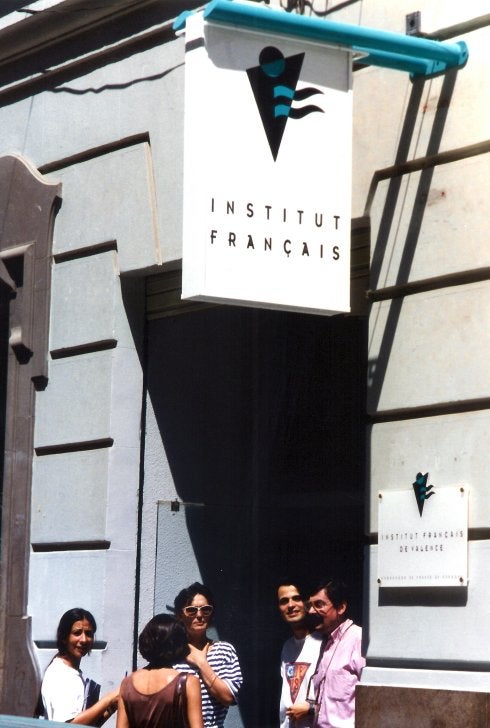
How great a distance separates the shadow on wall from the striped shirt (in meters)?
1.45

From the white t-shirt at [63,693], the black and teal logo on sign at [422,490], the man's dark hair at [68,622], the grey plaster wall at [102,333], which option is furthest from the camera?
the grey plaster wall at [102,333]

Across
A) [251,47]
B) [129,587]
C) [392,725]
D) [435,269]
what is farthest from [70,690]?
[251,47]

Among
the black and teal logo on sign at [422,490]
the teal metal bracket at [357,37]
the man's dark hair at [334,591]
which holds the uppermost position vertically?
the teal metal bracket at [357,37]

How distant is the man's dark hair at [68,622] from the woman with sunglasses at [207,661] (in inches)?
23.8

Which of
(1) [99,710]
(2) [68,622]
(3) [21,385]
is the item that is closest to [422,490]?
(1) [99,710]

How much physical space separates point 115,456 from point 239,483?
1.13 metres

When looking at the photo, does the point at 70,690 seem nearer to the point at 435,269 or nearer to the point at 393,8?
the point at 435,269

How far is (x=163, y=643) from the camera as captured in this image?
778 centimetres

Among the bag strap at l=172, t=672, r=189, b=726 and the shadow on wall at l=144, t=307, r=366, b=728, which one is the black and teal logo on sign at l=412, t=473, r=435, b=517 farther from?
the shadow on wall at l=144, t=307, r=366, b=728

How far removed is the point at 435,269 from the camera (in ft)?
26.3

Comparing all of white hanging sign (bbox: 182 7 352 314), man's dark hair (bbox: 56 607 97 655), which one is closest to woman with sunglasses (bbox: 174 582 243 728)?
man's dark hair (bbox: 56 607 97 655)

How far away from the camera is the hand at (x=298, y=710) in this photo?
8.56 m

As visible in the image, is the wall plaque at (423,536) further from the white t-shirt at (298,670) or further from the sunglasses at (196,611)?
the sunglasses at (196,611)

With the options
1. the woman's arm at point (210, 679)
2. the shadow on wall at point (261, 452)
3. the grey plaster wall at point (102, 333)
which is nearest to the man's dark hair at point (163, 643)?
the woman's arm at point (210, 679)
